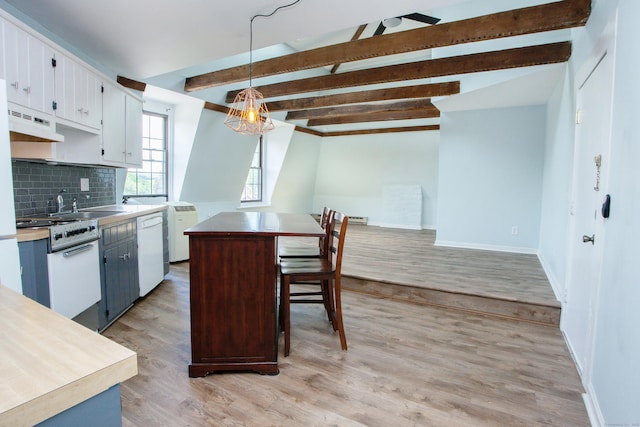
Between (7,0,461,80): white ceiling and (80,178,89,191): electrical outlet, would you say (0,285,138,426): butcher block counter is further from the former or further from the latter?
(80,178,89,191): electrical outlet

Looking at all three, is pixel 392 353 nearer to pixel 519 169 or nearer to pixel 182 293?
pixel 182 293

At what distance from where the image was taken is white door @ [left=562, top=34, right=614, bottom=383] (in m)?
1.86

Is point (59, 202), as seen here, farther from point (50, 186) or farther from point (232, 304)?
point (232, 304)

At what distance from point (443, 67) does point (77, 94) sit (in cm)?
351

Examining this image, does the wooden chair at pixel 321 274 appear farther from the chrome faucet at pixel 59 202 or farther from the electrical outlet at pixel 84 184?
the electrical outlet at pixel 84 184

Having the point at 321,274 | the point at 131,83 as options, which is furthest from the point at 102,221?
the point at 131,83

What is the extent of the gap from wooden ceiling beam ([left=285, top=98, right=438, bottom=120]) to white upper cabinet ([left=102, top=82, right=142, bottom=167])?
330 centimetres

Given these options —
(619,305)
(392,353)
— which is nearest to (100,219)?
(392,353)

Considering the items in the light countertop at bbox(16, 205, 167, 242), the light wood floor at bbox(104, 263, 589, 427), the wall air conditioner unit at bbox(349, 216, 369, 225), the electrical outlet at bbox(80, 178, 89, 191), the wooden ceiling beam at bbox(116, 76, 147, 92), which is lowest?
the light wood floor at bbox(104, 263, 589, 427)

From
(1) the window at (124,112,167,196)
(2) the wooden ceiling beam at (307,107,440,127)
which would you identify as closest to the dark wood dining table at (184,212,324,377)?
(1) the window at (124,112,167,196)

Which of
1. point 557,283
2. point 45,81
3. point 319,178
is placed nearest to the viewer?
point 45,81

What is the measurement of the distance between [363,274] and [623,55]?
2.84m

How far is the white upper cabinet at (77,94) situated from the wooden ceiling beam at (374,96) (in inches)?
118

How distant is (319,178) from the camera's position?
8.93m
